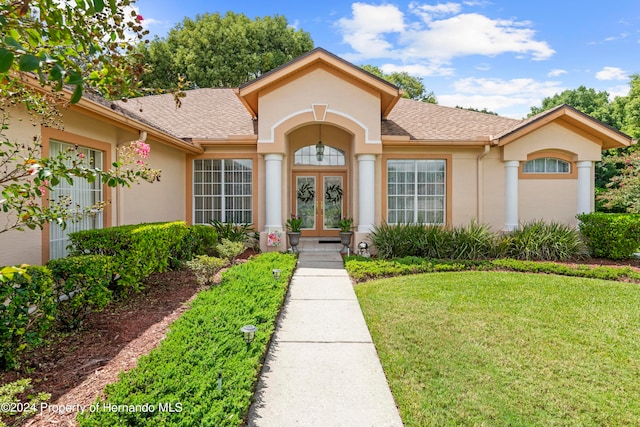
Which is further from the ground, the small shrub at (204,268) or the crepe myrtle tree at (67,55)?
the crepe myrtle tree at (67,55)

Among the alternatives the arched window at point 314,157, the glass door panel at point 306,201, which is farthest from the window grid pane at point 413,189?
the glass door panel at point 306,201

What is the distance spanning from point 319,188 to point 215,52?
59.7 feet

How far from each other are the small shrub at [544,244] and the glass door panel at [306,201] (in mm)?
6982

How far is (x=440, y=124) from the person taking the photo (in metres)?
13.0

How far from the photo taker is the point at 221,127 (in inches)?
490

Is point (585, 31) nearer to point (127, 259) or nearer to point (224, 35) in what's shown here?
point (127, 259)

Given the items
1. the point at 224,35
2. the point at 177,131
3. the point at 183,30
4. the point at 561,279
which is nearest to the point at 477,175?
the point at 561,279

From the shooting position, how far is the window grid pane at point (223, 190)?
12125 mm

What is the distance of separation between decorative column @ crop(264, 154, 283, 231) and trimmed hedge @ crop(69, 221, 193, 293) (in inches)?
168

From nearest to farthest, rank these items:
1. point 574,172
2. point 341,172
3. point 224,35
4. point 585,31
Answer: point 574,172 < point 341,172 < point 585,31 < point 224,35

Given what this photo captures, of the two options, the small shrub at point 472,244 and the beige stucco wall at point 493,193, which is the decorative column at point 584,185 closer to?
the beige stucco wall at point 493,193

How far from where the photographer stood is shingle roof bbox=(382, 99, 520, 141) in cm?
1188

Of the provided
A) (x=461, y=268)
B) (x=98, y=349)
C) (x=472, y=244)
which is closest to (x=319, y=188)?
(x=472, y=244)

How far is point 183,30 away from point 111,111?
79.1 feet
